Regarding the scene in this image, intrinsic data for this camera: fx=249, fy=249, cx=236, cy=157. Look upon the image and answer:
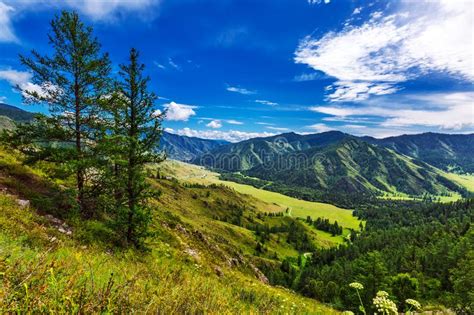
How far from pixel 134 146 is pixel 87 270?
1326 cm

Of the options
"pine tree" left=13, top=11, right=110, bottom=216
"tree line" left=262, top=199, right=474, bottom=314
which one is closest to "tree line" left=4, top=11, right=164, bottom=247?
"pine tree" left=13, top=11, right=110, bottom=216

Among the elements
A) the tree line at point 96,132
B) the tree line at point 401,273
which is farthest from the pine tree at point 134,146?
the tree line at point 401,273

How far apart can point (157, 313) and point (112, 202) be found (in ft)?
54.5

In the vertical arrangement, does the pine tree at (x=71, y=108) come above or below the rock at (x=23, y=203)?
above

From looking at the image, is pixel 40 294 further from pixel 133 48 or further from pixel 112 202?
pixel 133 48

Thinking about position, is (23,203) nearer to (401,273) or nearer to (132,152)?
(132,152)

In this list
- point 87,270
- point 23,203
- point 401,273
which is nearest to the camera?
point 87,270

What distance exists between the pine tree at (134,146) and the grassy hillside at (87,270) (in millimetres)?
2295

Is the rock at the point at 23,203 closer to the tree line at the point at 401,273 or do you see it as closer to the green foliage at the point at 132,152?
the green foliage at the point at 132,152

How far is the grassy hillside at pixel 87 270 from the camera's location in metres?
3.35

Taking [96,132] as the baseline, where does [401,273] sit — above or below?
below

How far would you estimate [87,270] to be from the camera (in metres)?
5.57

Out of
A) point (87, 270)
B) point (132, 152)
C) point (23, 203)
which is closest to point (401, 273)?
point (132, 152)

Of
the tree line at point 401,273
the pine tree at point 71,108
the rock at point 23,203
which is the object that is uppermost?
the pine tree at point 71,108
